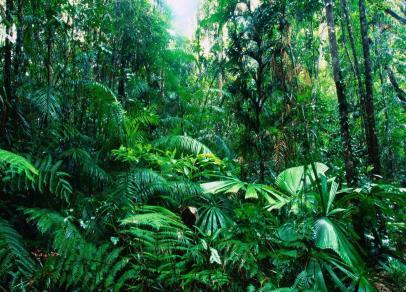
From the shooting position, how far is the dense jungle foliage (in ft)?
7.16

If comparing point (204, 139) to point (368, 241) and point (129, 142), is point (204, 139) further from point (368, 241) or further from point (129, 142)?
point (368, 241)

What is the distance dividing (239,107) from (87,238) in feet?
11.1

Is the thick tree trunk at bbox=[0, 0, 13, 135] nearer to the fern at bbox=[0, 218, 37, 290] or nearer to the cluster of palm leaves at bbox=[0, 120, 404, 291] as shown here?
the cluster of palm leaves at bbox=[0, 120, 404, 291]

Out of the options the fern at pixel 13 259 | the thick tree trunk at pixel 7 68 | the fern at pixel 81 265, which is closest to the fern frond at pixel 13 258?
the fern at pixel 13 259

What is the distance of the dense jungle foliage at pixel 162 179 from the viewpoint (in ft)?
7.16

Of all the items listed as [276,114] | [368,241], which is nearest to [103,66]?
[276,114]

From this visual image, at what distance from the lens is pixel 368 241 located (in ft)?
11.9

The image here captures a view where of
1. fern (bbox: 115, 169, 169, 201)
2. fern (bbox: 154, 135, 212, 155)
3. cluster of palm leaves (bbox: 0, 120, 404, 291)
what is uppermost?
fern (bbox: 154, 135, 212, 155)

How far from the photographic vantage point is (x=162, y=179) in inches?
141

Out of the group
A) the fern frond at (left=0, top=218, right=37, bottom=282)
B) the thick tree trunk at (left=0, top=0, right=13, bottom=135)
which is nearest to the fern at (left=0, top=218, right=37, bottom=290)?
the fern frond at (left=0, top=218, right=37, bottom=282)

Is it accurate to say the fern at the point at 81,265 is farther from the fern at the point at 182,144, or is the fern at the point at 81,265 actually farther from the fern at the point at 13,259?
the fern at the point at 182,144

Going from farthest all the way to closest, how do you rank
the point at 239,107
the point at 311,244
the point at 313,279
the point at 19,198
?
the point at 239,107
the point at 19,198
the point at 311,244
the point at 313,279

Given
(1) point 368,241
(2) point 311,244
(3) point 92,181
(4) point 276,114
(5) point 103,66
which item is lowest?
(1) point 368,241

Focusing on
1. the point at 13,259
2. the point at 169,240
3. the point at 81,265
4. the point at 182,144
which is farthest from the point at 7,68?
the point at 169,240
